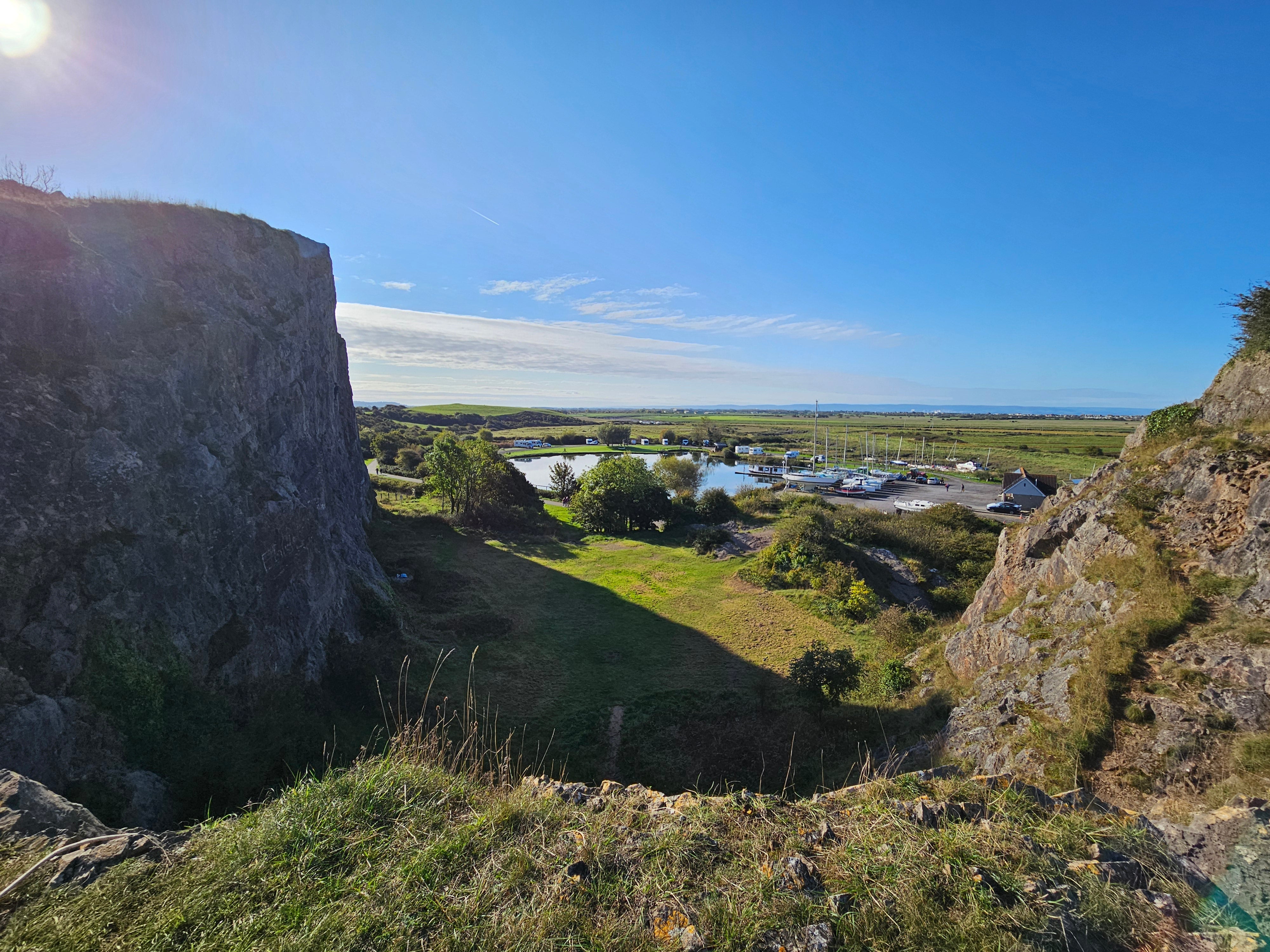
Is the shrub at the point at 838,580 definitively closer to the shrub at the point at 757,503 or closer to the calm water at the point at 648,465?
the shrub at the point at 757,503

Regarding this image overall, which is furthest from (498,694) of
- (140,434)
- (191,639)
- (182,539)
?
(140,434)

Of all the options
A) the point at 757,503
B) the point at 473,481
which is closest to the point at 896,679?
the point at 473,481

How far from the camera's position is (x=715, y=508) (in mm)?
40844

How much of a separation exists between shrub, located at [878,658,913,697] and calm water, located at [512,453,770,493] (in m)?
48.5

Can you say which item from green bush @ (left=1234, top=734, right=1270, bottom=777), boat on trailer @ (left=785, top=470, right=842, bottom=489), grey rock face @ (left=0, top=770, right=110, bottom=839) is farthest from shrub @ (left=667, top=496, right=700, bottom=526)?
grey rock face @ (left=0, top=770, right=110, bottom=839)

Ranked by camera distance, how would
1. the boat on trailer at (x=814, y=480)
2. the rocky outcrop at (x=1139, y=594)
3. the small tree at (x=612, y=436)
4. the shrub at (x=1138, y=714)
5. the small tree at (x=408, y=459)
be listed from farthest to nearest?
1. the small tree at (x=612, y=436)
2. the boat on trailer at (x=814, y=480)
3. the small tree at (x=408, y=459)
4. the shrub at (x=1138, y=714)
5. the rocky outcrop at (x=1139, y=594)

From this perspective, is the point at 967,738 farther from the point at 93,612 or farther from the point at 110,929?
the point at 93,612

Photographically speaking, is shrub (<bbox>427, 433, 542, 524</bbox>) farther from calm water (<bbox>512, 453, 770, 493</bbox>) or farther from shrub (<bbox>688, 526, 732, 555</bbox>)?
calm water (<bbox>512, 453, 770, 493</bbox>)

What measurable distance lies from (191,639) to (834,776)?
46.6 feet

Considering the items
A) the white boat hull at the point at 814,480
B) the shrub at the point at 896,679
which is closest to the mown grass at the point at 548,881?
the shrub at the point at 896,679

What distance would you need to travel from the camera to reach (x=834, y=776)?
Answer: 35.9 ft

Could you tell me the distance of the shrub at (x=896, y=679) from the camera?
1399 centimetres

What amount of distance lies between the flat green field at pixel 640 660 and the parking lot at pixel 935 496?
32.7m

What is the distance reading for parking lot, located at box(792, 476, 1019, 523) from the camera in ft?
175
